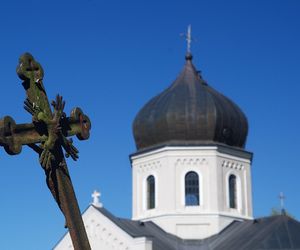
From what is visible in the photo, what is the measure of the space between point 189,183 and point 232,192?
6.55 feet

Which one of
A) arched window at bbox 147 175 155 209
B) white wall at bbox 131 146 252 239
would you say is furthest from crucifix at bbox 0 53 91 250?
arched window at bbox 147 175 155 209

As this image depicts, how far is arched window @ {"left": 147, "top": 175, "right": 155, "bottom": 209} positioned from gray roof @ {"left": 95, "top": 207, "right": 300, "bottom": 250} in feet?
3.02

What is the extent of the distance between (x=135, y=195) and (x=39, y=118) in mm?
24954

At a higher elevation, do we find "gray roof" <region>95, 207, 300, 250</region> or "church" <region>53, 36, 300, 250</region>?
"church" <region>53, 36, 300, 250</region>

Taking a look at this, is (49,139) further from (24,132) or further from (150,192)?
(150,192)

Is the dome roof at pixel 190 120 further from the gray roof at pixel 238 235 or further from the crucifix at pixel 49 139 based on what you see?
the crucifix at pixel 49 139

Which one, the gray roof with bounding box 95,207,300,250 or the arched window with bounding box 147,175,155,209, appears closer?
the gray roof with bounding box 95,207,300,250

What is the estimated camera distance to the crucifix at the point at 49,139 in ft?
13.9

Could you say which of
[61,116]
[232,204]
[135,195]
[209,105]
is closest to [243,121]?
[209,105]

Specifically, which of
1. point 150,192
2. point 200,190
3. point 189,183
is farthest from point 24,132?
point 150,192

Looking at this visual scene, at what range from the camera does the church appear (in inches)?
1063

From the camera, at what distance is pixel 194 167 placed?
92.2 ft

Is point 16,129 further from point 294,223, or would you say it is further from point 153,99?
point 153,99

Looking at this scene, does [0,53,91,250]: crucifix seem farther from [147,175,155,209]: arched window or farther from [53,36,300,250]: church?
[147,175,155,209]: arched window
